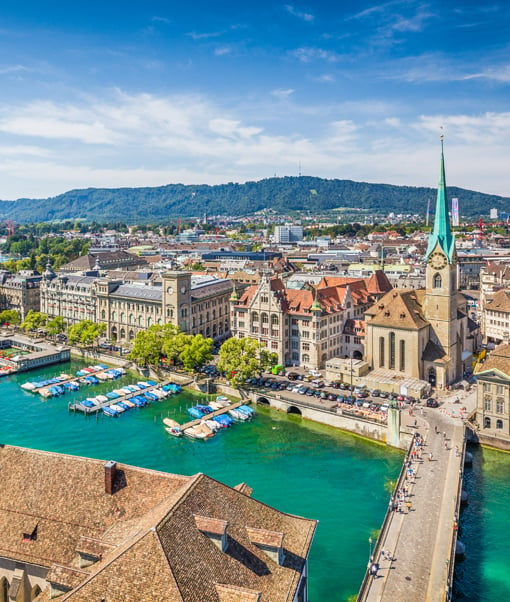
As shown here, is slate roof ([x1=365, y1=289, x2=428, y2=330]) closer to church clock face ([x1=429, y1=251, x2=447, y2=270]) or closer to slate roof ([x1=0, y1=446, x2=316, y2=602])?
church clock face ([x1=429, y1=251, x2=447, y2=270])

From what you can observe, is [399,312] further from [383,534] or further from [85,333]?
[85,333]

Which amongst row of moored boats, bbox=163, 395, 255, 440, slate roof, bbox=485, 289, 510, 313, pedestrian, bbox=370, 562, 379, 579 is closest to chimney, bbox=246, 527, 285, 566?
pedestrian, bbox=370, 562, 379, 579

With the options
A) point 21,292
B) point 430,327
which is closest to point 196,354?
point 430,327

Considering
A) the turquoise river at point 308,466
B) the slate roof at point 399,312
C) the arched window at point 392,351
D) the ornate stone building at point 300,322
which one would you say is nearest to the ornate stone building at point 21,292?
the turquoise river at point 308,466

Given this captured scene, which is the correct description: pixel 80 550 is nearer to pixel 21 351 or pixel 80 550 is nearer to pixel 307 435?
pixel 307 435

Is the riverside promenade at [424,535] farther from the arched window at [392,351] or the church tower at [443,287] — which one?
the church tower at [443,287]

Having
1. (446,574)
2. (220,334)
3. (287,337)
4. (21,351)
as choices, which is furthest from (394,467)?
(21,351)
